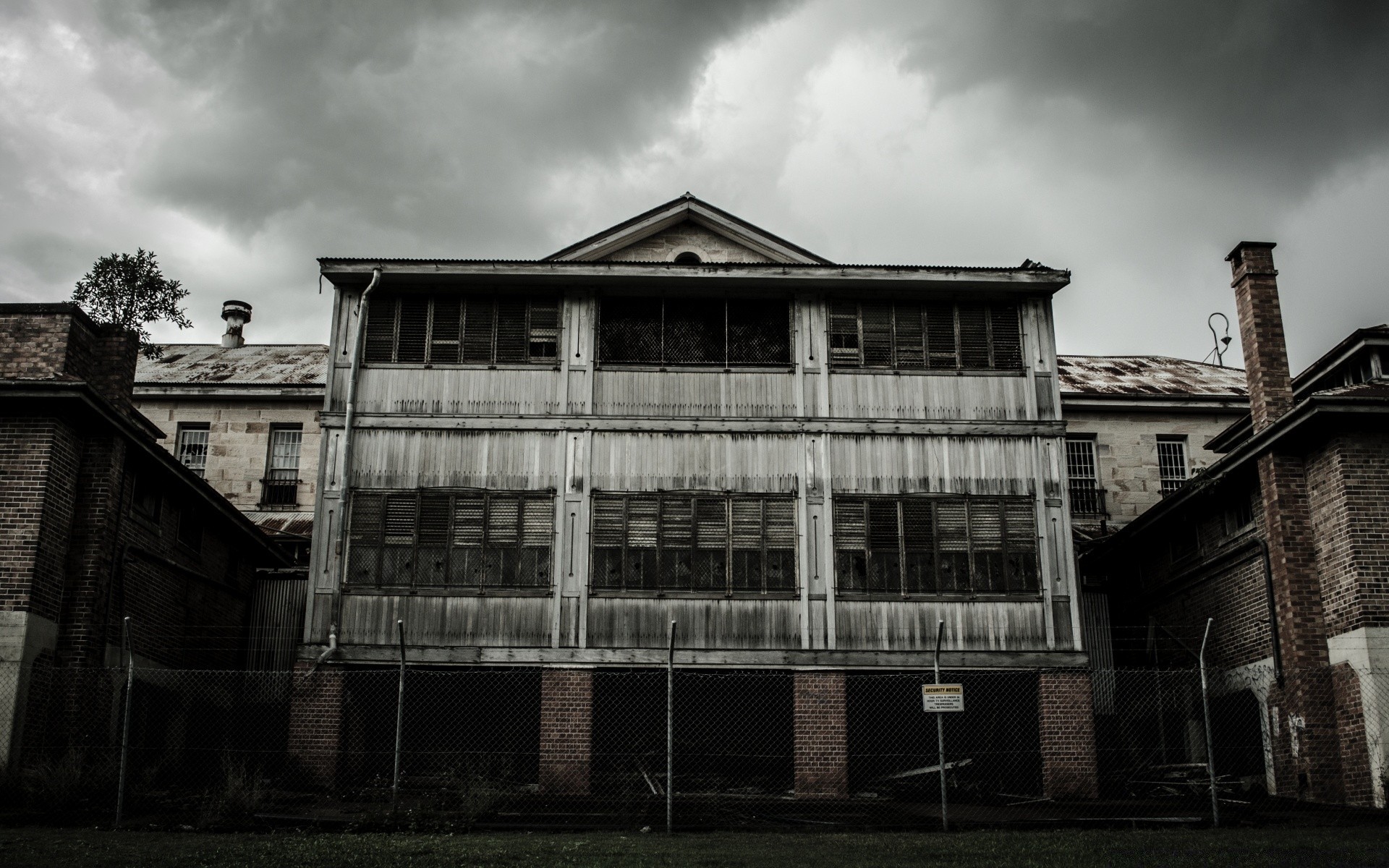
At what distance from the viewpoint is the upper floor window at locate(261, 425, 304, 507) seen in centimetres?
2903

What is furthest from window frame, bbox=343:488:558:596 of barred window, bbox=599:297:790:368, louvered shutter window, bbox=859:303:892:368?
louvered shutter window, bbox=859:303:892:368

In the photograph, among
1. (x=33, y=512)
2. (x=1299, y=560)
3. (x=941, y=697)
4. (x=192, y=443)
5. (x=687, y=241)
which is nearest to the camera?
(x=941, y=697)

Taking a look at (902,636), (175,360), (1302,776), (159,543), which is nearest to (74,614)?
(159,543)

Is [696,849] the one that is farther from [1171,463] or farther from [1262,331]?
[1171,463]

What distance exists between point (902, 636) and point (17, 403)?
45.5 feet

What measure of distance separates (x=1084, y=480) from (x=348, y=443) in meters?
17.6

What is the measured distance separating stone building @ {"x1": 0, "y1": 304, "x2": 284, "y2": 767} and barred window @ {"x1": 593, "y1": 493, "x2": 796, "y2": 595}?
7212mm

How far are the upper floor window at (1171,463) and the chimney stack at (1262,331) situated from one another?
9.07m

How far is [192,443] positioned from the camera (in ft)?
97.2

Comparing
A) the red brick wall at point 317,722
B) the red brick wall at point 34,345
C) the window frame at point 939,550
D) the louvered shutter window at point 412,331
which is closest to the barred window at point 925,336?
the window frame at point 939,550

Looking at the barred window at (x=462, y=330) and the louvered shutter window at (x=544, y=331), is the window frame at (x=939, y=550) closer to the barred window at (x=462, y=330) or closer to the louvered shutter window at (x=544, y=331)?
the louvered shutter window at (x=544, y=331)

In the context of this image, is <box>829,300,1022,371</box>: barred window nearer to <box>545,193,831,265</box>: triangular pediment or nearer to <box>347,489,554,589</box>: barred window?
<box>545,193,831,265</box>: triangular pediment

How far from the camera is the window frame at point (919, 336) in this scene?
20.4 m

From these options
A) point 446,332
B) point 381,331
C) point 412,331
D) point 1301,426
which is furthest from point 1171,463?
point 381,331
